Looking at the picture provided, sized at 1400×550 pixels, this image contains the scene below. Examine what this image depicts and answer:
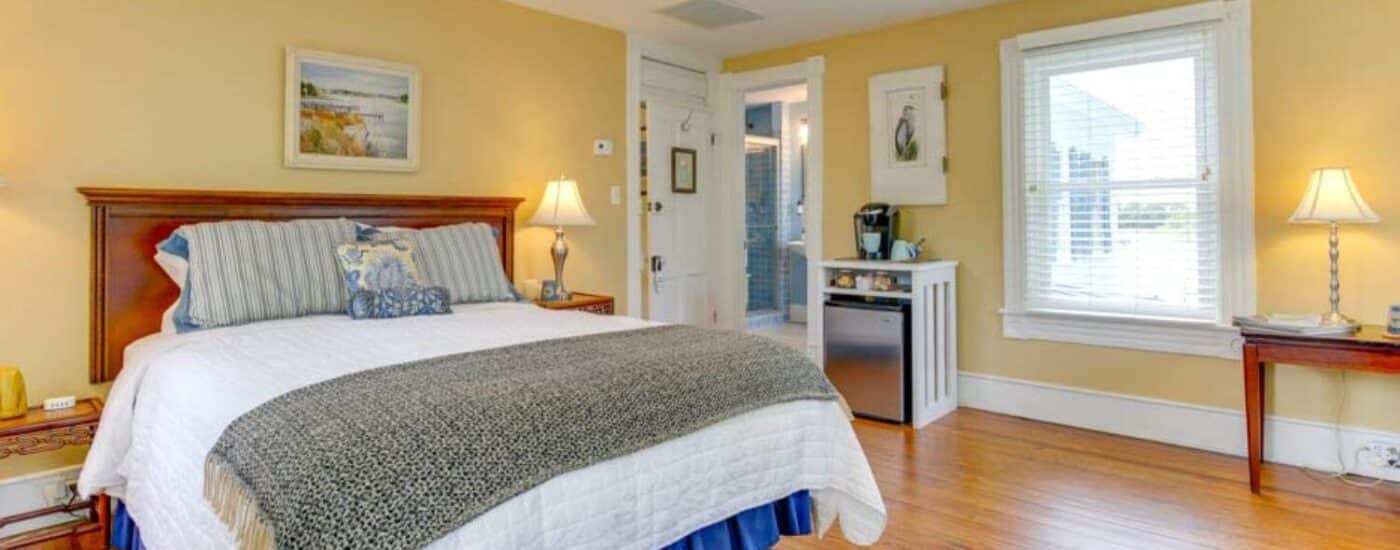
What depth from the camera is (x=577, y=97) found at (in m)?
4.32

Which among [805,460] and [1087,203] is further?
[1087,203]

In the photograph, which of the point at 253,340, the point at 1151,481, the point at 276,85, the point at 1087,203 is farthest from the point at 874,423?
the point at 276,85

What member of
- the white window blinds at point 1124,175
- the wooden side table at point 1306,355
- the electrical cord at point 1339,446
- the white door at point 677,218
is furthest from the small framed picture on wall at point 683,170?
the electrical cord at point 1339,446

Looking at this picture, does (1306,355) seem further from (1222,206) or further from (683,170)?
(683,170)

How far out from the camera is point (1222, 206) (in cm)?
338

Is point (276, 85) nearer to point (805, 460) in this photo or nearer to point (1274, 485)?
point (805, 460)

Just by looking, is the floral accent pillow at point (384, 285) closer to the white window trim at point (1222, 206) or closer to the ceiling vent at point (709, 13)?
the ceiling vent at point (709, 13)

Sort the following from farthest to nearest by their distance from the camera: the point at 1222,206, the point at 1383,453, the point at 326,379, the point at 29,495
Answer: the point at 1222,206 < the point at 1383,453 < the point at 29,495 < the point at 326,379

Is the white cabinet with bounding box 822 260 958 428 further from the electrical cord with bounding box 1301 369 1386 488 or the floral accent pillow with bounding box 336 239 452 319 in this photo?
the floral accent pillow with bounding box 336 239 452 319

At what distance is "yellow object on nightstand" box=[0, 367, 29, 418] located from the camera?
2.35 metres

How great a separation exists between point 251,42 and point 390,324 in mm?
1495

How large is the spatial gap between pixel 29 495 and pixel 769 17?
3.92 m

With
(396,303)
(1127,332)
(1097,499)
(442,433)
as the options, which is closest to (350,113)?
(396,303)

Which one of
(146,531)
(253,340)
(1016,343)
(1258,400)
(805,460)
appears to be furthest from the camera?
(1016,343)
